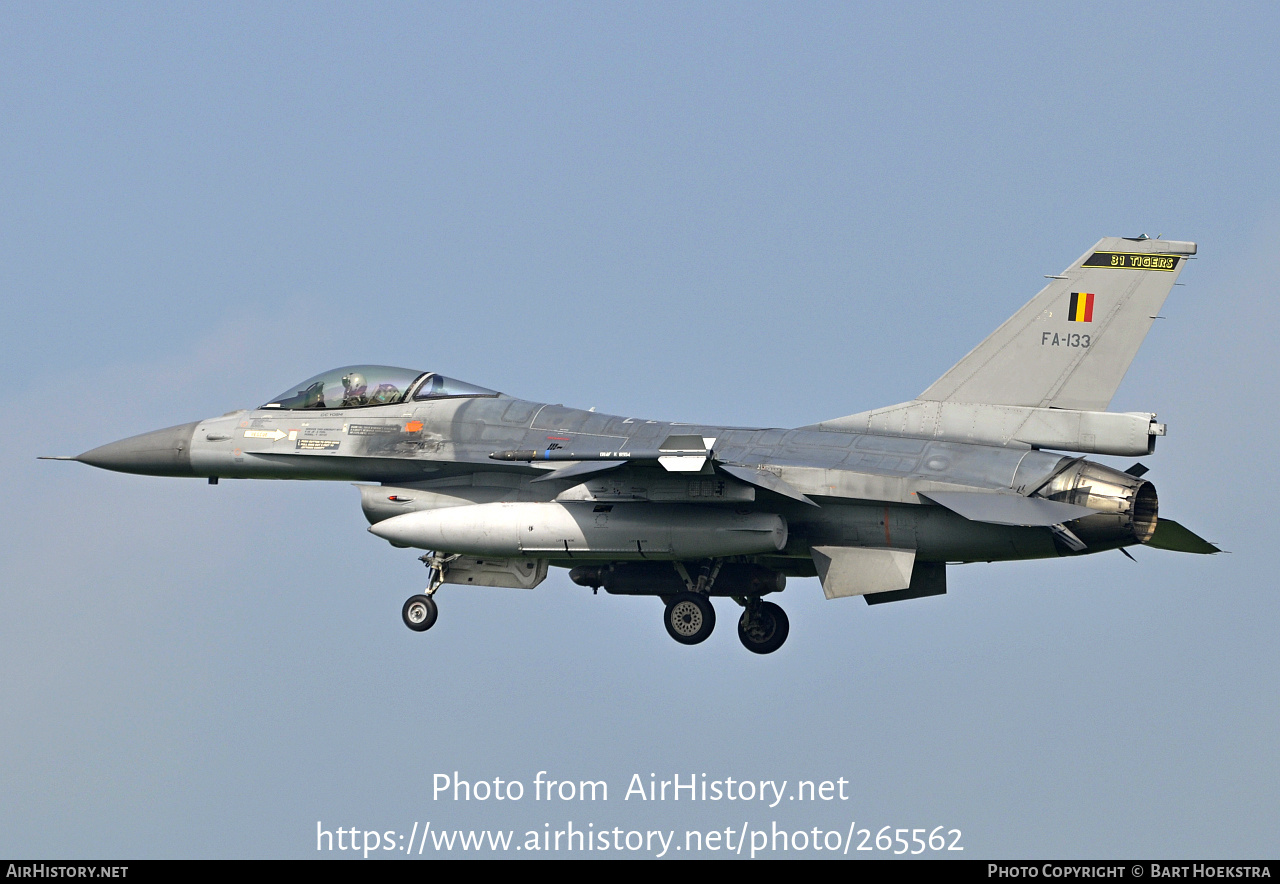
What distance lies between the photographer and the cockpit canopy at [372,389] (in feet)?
74.8

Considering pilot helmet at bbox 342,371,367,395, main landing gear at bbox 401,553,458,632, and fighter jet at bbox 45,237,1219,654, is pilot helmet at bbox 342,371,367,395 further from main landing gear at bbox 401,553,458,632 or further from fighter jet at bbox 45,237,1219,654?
main landing gear at bbox 401,553,458,632

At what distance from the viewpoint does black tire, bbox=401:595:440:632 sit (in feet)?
72.6

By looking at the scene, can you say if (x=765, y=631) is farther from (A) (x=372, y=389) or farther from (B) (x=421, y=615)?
(A) (x=372, y=389)

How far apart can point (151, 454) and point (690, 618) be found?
7005mm

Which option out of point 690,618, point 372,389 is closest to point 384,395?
point 372,389

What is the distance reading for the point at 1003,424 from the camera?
2055cm

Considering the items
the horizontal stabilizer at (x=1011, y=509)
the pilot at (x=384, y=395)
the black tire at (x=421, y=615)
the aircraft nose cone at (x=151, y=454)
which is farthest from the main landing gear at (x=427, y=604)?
the horizontal stabilizer at (x=1011, y=509)

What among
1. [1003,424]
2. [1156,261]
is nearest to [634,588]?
[1003,424]

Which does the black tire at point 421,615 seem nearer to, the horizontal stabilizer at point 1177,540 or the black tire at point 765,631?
the black tire at point 765,631

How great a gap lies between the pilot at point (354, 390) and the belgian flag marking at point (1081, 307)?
8.37m
